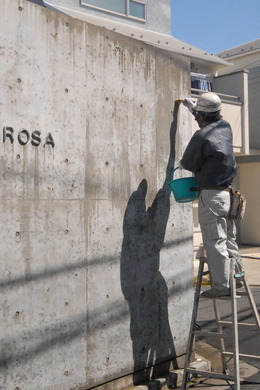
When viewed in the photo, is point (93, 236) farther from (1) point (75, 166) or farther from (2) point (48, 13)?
(2) point (48, 13)

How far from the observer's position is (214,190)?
15.2 feet

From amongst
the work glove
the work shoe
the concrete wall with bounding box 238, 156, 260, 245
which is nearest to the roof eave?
the concrete wall with bounding box 238, 156, 260, 245

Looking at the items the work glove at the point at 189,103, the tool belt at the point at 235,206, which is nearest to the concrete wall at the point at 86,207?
the work glove at the point at 189,103

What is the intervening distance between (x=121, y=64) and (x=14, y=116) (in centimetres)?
129

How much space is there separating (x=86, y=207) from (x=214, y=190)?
1.11 metres

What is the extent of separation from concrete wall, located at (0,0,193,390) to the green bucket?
0.26 m

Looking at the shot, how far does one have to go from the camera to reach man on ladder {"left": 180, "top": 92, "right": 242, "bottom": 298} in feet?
15.0

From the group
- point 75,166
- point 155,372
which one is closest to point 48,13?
point 75,166

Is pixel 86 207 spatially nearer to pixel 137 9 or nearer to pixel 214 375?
pixel 214 375

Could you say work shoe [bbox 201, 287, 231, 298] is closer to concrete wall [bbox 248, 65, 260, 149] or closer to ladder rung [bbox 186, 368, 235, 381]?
ladder rung [bbox 186, 368, 235, 381]

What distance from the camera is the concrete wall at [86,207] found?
3.81m

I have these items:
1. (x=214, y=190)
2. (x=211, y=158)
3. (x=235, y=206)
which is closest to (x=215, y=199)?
(x=214, y=190)

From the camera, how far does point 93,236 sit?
4371 millimetres

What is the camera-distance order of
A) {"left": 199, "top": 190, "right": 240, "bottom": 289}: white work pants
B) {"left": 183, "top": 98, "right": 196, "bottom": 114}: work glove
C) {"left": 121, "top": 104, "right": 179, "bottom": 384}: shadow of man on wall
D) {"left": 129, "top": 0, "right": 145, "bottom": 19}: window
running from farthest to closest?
1. {"left": 129, "top": 0, "right": 145, "bottom": 19}: window
2. {"left": 183, "top": 98, "right": 196, "bottom": 114}: work glove
3. {"left": 121, "top": 104, "right": 179, "bottom": 384}: shadow of man on wall
4. {"left": 199, "top": 190, "right": 240, "bottom": 289}: white work pants
